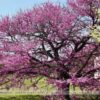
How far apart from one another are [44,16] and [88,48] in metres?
1.91

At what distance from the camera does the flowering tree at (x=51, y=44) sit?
1015 cm

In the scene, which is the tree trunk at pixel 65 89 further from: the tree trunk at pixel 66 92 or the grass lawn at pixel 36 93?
the grass lawn at pixel 36 93

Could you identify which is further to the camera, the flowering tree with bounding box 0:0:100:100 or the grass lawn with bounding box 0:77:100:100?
the grass lawn with bounding box 0:77:100:100

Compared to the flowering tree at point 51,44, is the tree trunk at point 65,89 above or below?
below

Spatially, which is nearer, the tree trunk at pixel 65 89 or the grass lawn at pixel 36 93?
the tree trunk at pixel 65 89

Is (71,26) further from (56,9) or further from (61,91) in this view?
(61,91)

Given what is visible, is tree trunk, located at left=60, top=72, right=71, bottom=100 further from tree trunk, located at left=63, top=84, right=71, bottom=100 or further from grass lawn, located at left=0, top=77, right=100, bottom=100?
grass lawn, located at left=0, top=77, right=100, bottom=100

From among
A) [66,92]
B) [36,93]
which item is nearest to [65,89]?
[66,92]

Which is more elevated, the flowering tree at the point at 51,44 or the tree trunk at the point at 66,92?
the flowering tree at the point at 51,44

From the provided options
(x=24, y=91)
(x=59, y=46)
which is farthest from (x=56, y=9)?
(x=24, y=91)

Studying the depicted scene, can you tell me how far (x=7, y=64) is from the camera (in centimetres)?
1008

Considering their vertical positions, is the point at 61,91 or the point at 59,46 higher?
the point at 59,46

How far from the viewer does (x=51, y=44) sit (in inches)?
419

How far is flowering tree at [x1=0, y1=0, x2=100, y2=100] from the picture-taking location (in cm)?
1015
